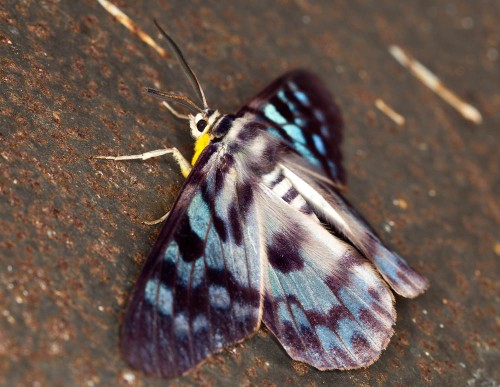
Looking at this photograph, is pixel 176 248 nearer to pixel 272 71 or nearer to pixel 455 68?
pixel 272 71

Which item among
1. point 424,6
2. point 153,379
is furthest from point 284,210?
point 424,6

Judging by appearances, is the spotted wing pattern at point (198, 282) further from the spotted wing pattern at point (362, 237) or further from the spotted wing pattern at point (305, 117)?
the spotted wing pattern at point (305, 117)

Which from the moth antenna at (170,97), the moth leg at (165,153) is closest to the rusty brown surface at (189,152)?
the moth leg at (165,153)

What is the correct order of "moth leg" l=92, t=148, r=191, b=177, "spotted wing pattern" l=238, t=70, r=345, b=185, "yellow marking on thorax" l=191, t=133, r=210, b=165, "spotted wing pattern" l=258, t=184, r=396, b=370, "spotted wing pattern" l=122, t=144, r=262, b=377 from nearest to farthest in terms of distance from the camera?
1. "spotted wing pattern" l=122, t=144, r=262, b=377
2. "spotted wing pattern" l=258, t=184, r=396, b=370
3. "moth leg" l=92, t=148, r=191, b=177
4. "yellow marking on thorax" l=191, t=133, r=210, b=165
5. "spotted wing pattern" l=238, t=70, r=345, b=185

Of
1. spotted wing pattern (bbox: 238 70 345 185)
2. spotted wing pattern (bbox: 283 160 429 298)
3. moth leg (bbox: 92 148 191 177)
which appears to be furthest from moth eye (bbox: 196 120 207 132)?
spotted wing pattern (bbox: 283 160 429 298)

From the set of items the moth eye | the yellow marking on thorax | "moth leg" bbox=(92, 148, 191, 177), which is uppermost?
the moth eye

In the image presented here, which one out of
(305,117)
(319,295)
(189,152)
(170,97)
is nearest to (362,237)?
(319,295)

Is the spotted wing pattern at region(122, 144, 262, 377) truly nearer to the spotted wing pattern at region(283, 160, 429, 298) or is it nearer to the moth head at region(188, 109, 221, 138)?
the moth head at region(188, 109, 221, 138)

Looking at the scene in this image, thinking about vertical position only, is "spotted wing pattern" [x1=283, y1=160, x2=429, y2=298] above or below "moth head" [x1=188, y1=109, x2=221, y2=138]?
above
